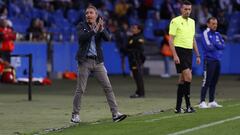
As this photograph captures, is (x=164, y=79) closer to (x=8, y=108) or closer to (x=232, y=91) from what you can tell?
(x=232, y=91)

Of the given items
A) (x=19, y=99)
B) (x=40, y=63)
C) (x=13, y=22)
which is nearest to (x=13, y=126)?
(x=19, y=99)

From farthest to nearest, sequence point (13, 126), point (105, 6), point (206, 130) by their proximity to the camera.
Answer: point (105, 6) → point (13, 126) → point (206, 130)

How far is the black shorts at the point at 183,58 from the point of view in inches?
593

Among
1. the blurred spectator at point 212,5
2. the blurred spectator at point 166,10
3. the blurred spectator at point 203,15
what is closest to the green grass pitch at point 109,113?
the blurred spectator at point 203,15

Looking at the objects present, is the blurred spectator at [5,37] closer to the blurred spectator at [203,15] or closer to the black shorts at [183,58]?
the black shorts at [183,58]

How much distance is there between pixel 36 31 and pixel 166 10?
914 centimetres

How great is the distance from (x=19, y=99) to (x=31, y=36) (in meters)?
9.03

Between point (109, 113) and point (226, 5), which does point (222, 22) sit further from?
point (109, 113)

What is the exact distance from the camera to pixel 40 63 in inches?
1109

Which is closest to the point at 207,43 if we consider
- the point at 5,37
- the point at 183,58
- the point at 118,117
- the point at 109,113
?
the point at 183,58

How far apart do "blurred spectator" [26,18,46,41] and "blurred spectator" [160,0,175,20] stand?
867cm

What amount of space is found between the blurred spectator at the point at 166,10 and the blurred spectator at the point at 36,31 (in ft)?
28.5

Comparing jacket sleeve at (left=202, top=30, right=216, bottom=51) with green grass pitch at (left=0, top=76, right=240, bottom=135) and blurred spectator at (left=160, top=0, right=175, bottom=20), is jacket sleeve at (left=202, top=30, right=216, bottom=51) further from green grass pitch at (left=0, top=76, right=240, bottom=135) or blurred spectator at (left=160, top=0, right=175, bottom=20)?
blurred spectator at (left=160, top=0, right=175, bottom=20)

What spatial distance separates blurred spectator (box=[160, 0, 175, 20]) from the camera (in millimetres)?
35875
